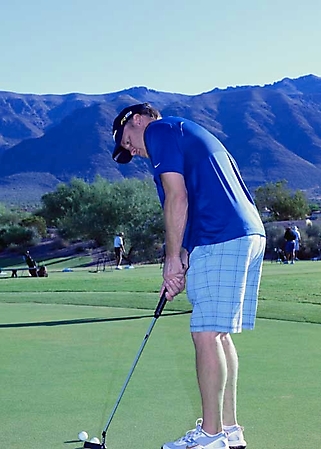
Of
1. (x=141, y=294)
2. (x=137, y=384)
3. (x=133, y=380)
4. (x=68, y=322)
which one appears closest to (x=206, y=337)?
(x=137, y=384)

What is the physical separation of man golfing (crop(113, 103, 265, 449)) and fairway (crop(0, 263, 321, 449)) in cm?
32

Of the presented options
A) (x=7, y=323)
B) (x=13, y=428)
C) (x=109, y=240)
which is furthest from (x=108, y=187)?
(x=13, y=428)

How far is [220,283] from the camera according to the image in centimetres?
439

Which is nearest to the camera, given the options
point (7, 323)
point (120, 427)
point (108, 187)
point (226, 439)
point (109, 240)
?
point (226, 439)

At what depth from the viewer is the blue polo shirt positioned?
4.42 m

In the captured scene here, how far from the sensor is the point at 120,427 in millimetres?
4781

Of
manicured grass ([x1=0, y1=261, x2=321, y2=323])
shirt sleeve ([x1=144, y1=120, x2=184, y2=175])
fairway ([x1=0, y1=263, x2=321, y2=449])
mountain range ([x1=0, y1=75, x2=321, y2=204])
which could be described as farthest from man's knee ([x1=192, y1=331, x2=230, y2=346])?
mountain range ([x1=0, y1=75, x2=321, y2=204])

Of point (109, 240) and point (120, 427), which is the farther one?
point (109, 240)

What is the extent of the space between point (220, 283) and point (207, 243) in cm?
23

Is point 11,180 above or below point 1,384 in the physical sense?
below

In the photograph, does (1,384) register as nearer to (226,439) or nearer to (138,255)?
(226,439)

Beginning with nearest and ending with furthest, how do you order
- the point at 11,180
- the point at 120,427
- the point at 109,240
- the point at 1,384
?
the point at 120,427 < the point at 1,384 < the point at 109,240 < the point at 11,180

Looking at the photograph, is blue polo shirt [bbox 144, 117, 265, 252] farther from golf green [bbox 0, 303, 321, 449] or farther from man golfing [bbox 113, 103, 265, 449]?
golf green [bbox 0, 303, 321, 449]

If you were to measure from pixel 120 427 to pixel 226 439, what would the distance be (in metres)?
0.73
